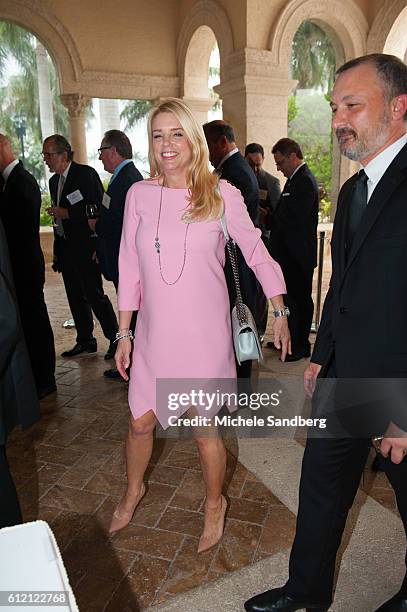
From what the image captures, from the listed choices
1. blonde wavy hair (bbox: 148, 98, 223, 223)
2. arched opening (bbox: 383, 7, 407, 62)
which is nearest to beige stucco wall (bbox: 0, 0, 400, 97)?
arched opening (bbox: 383, 7, 407, 62)

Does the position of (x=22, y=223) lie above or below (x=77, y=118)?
below

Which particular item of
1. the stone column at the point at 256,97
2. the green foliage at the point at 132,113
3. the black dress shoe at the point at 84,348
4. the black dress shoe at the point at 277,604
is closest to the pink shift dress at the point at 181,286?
the black dress shoe at the point at 277,604

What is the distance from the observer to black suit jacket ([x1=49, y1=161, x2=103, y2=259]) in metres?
4.87

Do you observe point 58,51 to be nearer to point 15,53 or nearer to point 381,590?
point 381,590

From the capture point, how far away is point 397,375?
1602 mm

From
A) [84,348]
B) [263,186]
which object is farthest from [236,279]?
[263,186]

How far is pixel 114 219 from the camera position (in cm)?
394

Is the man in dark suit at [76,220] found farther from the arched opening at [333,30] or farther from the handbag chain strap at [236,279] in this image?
the arched opening at [333,30]

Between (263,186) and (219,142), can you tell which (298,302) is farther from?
(219,142)

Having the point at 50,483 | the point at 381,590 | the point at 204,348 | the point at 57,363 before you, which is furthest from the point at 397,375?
the point at 57,363

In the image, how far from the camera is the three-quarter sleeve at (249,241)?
220cm

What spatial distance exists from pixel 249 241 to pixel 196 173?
1.22 feet

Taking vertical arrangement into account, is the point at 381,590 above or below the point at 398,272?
below

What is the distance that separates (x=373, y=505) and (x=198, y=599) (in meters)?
1.12
